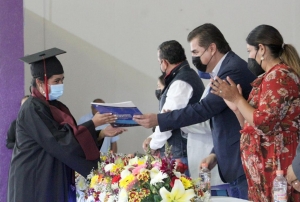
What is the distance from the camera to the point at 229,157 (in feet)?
9.61

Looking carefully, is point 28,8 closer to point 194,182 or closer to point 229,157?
point 229,157

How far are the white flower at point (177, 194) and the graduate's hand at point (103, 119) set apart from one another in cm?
119

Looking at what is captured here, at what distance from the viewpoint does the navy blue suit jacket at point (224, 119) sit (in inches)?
115

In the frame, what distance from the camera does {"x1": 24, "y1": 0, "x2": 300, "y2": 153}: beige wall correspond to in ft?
21.1

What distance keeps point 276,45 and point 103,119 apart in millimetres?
1086

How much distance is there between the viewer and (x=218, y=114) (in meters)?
3.05

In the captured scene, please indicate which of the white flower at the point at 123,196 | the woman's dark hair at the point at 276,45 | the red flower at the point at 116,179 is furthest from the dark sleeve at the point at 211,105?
the white flower at the point at 123,196

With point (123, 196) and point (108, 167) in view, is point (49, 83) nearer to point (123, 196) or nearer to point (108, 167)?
point (108, 167)

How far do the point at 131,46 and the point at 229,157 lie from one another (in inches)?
149

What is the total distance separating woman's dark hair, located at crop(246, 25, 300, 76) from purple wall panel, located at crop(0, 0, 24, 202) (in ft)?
9.69

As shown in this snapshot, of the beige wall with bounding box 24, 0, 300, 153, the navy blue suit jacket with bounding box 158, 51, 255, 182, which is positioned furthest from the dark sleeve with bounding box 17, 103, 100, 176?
the beige wall with bounding box 24, 0, 300, 153

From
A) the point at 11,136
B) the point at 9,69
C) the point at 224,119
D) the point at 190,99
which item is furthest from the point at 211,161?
the point at 9,69

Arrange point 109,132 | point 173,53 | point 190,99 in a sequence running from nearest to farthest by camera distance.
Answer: point 109,132 → point 190,99 → point 173,53

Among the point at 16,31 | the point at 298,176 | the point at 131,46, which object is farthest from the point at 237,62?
the point at 131,46
